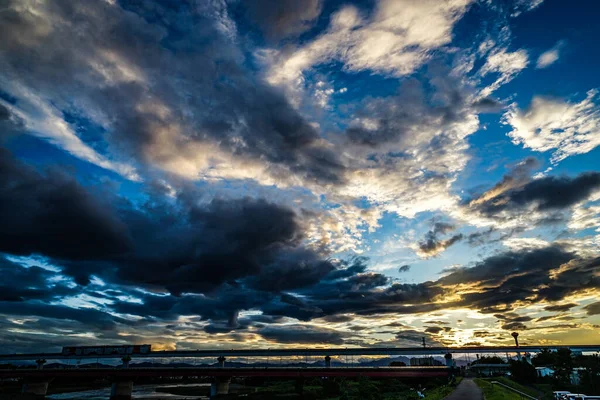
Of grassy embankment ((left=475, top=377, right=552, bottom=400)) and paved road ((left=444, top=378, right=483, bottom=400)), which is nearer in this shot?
grassy embankment ((left=475, top=377, right=552, bottom=400))

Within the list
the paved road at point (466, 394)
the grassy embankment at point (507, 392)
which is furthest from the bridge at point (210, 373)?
the paved road at point (466, 394)

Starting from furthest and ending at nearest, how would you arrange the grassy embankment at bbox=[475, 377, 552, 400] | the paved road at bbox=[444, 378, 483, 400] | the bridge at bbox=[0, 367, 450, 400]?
the bridge at bbox=[0, 367, 450, 400] → the paved road at bbox=[444, 378, 483, 400] → the grassy embankment at bbox=[475, 377, 552, 400]

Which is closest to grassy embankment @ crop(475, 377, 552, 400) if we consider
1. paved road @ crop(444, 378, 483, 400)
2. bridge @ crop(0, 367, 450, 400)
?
paved road @ crop(444, 378, 483, 400)

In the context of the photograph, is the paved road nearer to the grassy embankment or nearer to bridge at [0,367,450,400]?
the grassy embankment

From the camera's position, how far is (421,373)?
119 m

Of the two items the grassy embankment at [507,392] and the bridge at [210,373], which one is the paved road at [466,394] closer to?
the grassy embankment at [507,392]

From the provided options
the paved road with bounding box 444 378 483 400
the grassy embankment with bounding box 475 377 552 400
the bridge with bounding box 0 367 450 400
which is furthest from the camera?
the bridge with bounding box 0 367 450 400

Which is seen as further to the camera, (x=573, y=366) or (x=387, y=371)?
(x=387, y=371)

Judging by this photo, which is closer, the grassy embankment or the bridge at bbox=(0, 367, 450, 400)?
the grassy embankment

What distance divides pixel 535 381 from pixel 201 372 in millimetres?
111832

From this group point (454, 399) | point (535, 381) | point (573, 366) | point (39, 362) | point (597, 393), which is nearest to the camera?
point (454, 399)

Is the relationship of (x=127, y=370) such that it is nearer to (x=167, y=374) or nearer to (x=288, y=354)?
(x=167, y=374)

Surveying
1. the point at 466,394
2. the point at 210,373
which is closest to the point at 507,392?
the point at 466,394

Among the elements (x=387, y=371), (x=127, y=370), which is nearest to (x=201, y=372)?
(x=127, y=370)
